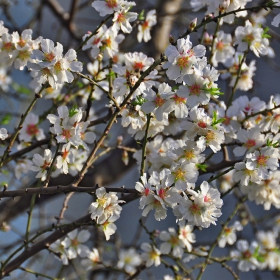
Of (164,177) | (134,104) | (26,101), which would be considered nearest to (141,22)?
(134,104)

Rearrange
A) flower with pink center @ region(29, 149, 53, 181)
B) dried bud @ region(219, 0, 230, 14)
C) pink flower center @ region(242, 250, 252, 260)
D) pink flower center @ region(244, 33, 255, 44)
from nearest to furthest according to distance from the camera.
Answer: flower with pink center @ region(29, 149, 53, 181) < dried bud @ region(219, 0, 230, 14) < pink flower center @ region(244, 33, 255, 44) < pink flower center @ region(242, 250, 252, 260)

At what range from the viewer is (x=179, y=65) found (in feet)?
3.47

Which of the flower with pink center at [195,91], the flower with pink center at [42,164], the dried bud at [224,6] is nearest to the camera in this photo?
the flower with pink center at [195,91]

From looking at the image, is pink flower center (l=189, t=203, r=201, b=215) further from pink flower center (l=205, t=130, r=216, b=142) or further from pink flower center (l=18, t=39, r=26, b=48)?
pink flower center (l=18, t=39, r=26, b=48)

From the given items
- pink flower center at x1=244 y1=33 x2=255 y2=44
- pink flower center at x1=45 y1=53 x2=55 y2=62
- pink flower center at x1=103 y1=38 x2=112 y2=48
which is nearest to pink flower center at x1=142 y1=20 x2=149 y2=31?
pink flower center at x1=103 y1=38 x2=112 y2=48

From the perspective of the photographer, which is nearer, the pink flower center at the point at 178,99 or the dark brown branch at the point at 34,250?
the pink flower center at the point at 178,99

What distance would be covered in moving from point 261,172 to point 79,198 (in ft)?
10.1

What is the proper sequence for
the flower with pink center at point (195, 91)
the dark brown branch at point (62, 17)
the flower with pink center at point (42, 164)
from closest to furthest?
1. the flower with pink center at point (195, 91)
2. the flower with pink center at point (42, 164)
3. the dark brown branch at point (62, 17)

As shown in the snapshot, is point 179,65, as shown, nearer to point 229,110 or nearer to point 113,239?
point 229,110

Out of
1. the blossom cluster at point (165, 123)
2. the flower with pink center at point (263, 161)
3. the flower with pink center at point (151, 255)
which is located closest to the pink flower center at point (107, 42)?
the blossom cluster at point (165, 123)

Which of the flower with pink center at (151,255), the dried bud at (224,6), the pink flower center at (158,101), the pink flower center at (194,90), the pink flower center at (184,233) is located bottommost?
the flower with pink center at (151,255)

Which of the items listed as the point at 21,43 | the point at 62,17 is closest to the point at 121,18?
the point at 21,43

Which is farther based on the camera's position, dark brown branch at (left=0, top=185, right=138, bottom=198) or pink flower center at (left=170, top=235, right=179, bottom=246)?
pink flower center at (left=170, top=235, right=179, bottom=246)

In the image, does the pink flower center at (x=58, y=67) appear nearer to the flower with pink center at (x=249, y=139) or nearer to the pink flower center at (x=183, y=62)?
the pink flower center at (x=183, y=62)
